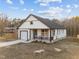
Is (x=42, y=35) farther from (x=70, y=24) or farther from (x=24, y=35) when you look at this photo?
(x=70, y=24)

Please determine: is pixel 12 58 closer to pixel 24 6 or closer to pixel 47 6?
pixel 24 6

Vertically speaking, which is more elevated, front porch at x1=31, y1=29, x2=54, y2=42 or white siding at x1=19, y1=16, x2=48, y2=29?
white siding at x1=19, y1=16, x2=48, y2=29

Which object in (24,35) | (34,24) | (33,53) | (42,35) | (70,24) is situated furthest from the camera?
(70,24)

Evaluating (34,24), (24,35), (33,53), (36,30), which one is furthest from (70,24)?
(33,53)

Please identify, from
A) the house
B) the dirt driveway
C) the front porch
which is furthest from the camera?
the house

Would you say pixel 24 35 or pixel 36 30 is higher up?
pixel 36 30

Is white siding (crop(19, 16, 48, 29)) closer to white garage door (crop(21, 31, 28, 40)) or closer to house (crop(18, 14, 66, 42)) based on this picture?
house (crop(18, 14, 66, 42))

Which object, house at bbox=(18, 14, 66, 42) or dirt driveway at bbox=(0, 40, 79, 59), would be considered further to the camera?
house at bbox=(18, 14, 66, 42)

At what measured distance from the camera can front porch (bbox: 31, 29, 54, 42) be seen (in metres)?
16.0

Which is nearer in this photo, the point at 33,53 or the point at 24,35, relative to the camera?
the point at 33,53

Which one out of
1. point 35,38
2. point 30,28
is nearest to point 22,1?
point 30,28

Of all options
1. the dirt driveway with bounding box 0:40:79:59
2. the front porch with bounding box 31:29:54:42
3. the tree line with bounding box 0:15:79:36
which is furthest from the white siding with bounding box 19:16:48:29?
the tree line with bounding box 0:15:79:36

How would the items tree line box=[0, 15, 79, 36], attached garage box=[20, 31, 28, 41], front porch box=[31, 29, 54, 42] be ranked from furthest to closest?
tree line box=[0, 15, 79, 36]
attached garage box=[20, 31, 28, 41]
front porch box=[31, 29, 54, 42]

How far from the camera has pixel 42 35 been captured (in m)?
Result: 17.1
